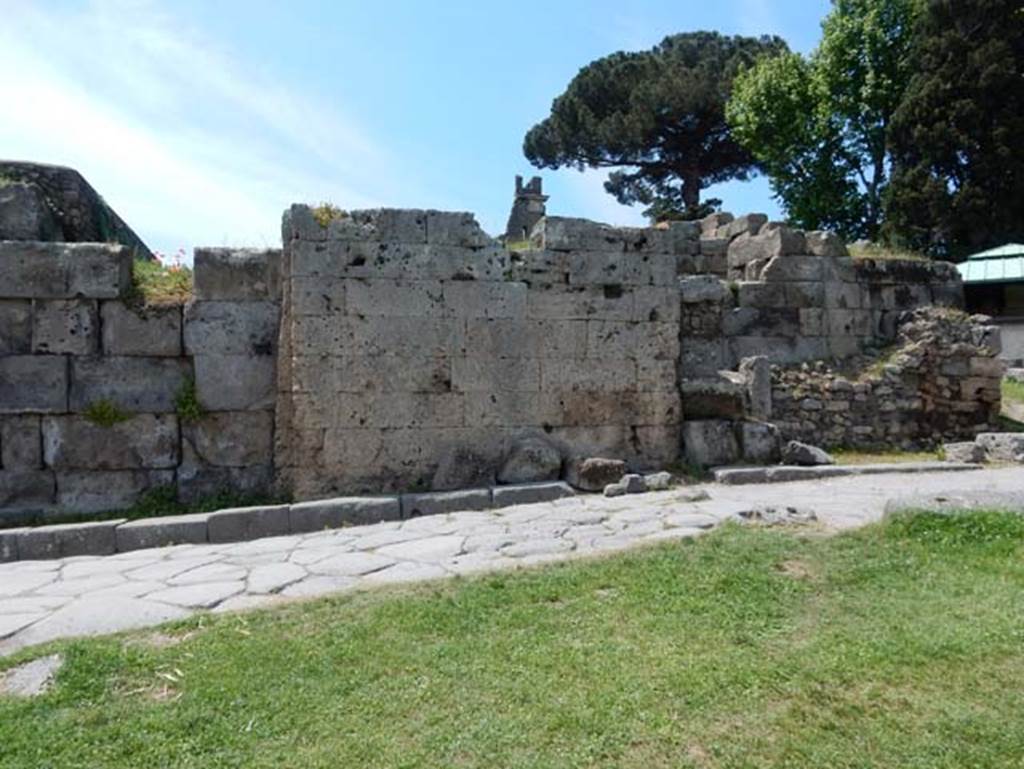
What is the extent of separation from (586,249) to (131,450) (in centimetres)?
517

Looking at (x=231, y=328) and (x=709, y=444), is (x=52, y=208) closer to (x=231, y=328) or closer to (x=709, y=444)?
(x=231, y=328)

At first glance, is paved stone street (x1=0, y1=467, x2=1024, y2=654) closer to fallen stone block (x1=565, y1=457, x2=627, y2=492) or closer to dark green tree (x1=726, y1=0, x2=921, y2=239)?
fallen stone block (x1=565, y1=457, x2=627, y2=492)

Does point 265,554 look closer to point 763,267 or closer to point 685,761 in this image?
point 685,761

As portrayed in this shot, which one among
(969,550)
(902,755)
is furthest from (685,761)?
(969,550)

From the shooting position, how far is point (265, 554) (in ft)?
18.6

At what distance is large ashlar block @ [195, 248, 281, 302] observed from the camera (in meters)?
7.65

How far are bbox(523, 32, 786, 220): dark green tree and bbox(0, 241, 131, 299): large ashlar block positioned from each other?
86.7 ft

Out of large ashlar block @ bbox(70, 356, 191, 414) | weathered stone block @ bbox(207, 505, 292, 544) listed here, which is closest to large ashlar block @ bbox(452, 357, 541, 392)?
weathered stone block @ bbox(207, 505, 292, 544)

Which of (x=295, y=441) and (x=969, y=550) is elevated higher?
(x=295, y=441)

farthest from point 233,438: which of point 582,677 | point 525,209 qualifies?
point 525,209

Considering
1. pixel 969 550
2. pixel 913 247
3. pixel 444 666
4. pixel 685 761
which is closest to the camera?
pixel 685 761

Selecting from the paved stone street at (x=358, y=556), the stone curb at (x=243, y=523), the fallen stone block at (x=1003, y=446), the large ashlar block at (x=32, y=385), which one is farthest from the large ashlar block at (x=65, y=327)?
the fallen stone block at (x=1003, y=446)

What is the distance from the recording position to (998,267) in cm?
1972

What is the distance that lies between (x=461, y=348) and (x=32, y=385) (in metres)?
4.21
